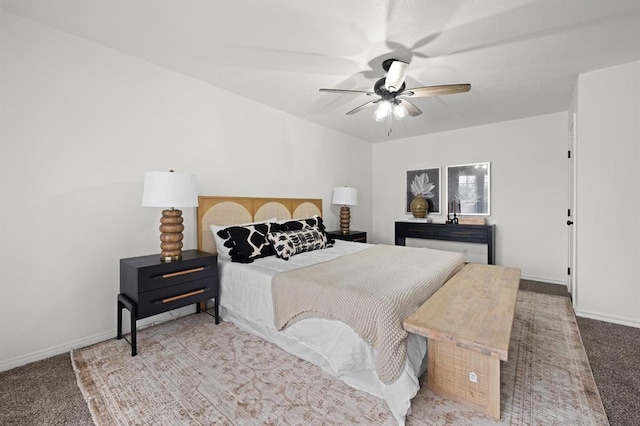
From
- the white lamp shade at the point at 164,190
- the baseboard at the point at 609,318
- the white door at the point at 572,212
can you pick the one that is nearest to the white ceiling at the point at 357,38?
the white door at the point at 572,212

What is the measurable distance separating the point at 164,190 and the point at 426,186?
436 cm

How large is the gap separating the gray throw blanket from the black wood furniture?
1.93 m

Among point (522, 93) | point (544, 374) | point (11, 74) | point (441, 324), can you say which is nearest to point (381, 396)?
point (441, 324)

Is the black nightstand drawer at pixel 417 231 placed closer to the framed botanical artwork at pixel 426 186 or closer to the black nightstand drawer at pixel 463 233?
the black nightstand drawer at pixel 463 233

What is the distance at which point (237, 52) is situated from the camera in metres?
2.47

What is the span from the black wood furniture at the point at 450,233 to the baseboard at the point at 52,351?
4.37m

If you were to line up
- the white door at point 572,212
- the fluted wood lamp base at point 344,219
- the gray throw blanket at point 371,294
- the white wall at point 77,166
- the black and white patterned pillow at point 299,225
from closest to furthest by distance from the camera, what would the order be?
the gray throw blanket at point 371,294 → the white wall at point 77,166 → the white door at point 572,212 → the black and white patterned pillow at point 299,225 → the fluted wood lamp base at point 344,219

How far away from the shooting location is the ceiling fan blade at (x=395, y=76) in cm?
222

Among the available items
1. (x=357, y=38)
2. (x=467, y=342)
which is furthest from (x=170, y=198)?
(x=467, y=342)

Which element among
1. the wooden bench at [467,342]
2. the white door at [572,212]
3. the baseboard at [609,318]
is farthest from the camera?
the white door at [572,212]

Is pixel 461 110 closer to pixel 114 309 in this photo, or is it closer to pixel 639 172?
pixel 639 172

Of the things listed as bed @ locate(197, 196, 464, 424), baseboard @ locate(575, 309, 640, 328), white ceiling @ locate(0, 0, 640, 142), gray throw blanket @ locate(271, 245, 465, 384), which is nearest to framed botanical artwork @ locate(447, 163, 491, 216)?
white ceiling @ locate(0, 0, 640, 142)

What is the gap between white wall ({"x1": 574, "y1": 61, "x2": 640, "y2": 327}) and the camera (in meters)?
2.69

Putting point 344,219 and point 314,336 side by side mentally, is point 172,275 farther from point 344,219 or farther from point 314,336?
point 344,219
